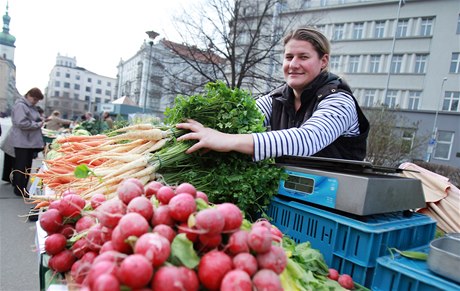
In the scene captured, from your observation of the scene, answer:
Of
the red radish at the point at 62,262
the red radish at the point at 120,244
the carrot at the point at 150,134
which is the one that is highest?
the carrot at the point at 150,134

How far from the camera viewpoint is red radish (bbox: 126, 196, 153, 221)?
0.92 metres

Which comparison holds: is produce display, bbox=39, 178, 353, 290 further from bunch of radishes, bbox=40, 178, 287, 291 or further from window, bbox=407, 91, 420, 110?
window, bbox=407, 91, 420, 110

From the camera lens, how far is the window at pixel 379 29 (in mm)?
25938

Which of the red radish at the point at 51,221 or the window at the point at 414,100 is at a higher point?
the window at the point at 414,100

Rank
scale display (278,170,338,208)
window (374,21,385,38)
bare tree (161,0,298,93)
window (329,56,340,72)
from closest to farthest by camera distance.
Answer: scale display (278,170,338,208)
bare tree (161,0,298,93)
window (374,21,385,38)
window (329,56,340,72)

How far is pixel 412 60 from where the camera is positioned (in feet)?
81.1

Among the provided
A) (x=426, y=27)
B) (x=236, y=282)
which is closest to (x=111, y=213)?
(x=236, y=282)

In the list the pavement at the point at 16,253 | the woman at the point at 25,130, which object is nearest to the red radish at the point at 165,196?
the pavement at the point at 16,253

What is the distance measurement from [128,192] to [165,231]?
0.25 metres

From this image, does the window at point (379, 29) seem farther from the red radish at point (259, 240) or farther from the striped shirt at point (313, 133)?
the red radish at point (259, 240)

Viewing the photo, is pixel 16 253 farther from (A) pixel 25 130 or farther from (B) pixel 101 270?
(B) pixel 101 270

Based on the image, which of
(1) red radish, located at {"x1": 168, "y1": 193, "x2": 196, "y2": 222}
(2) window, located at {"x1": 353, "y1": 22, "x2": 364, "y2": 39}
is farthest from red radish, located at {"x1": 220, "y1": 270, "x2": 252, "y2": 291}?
(2) window, located at {"x1": 353, "y1": 22, "x2": 364, "y2": 39}

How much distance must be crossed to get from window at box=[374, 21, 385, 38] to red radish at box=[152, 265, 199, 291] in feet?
99.4

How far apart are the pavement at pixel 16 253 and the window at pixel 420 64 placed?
93.8ft
